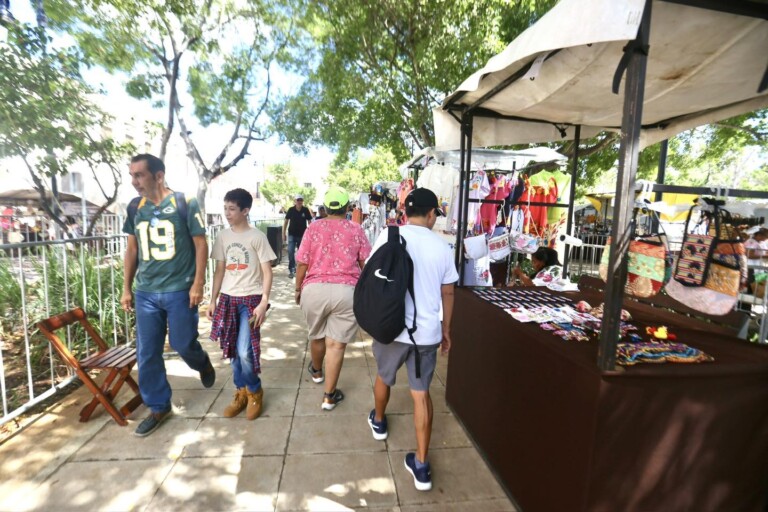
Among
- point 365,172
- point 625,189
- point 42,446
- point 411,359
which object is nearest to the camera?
point 625,189

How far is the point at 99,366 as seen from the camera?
2967mm

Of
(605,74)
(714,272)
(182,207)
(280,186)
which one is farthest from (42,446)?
(280,186)

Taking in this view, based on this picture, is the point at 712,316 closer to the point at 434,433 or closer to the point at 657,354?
the point at 657,354

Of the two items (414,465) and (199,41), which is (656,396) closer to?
(414,465)

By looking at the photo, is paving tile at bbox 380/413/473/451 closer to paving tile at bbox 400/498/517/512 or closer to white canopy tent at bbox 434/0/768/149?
paving tile at bbox 400/498/517/512

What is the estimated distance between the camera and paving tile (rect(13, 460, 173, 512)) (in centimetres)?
223

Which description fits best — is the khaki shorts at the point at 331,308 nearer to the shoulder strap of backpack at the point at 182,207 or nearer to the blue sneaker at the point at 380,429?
the blue sneaker at the point at 380,429

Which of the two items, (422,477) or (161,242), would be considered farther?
(161,242)

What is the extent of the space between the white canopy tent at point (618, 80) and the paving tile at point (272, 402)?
2.64 metres

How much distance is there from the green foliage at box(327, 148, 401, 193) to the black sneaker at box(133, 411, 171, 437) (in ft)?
97.6

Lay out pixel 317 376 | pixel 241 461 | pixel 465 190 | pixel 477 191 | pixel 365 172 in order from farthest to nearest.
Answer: pixel 365 172 → pixel 477 191 → pixel 317 376 → pixel 465 190 → pixel 241 461

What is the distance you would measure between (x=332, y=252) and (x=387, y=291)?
1056 mm

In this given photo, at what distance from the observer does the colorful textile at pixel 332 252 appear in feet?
10.4

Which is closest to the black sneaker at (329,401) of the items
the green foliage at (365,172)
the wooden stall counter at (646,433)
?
the wooden stall counter at (646,433)
